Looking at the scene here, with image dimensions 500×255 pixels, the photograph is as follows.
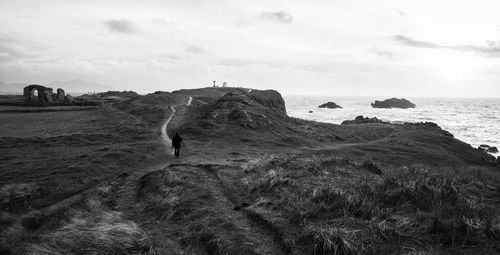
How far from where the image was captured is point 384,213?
1330 cm

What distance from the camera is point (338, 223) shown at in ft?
40.9

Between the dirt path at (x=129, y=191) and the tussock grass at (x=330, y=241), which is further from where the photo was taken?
the dirt path at (x=129, y=191)

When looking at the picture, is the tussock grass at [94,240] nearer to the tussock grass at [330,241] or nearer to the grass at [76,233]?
the grass at [76,233]

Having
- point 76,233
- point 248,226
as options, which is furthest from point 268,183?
point 76,233

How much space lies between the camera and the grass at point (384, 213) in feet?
35.9

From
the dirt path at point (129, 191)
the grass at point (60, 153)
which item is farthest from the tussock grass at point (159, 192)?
the grass at point (60, 153)

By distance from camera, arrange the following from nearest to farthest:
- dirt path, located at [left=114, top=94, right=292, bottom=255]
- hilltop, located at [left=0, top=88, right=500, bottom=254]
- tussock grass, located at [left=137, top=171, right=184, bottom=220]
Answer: hilltop, located at [left=0, top=88, right=500, bottom=254] < dirt path, located at [left=114, top=94, right=292, bottom=255] < tussock grass, located at [left=137, top=171, right=184, bottom=220]

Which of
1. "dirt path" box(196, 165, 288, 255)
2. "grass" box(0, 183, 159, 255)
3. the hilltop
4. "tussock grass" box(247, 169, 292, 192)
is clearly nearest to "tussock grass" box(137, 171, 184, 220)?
the hilltop

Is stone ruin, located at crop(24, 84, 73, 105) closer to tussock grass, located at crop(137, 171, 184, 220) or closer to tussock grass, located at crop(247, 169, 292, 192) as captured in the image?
tussock grass, located at crop(137, 171, 184, 220)

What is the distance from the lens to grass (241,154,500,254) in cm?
1095

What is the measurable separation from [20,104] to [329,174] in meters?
56.6

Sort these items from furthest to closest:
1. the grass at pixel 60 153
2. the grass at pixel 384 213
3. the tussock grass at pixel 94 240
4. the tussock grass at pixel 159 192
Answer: the grass at pixel 60 153 → the tussock grass at pixel 159 192 → the grass at pixel 384 213 → the tussock grass at pixel 94 240

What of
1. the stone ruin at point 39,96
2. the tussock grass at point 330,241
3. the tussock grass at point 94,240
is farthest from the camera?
the stone ruin at point 39,96

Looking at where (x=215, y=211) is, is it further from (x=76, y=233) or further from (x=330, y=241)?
(x=330, y=241)
